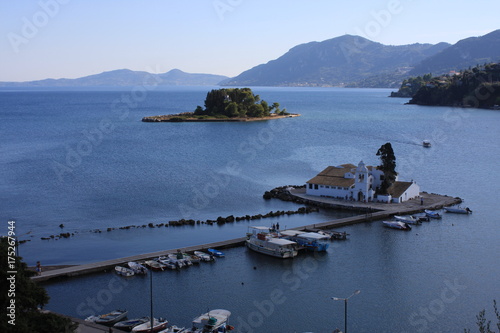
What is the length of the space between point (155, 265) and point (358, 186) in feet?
70.5

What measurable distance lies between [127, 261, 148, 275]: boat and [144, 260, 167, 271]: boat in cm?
52

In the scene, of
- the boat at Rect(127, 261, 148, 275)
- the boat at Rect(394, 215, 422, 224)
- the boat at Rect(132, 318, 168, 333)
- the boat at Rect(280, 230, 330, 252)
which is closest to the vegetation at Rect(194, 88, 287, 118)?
the boat at Rect(394, 215, 422, 224)

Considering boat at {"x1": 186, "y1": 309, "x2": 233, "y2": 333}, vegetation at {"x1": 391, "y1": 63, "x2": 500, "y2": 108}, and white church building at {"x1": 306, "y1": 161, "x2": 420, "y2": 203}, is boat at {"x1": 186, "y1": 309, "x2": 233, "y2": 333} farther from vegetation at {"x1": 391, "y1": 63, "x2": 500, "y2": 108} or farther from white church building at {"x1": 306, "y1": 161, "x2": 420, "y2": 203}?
vegetation at {"x1": 391, "y1": 63, "x2": 500, "y2": 108}

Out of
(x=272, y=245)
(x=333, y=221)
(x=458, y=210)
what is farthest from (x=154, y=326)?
(x=458, y=210)

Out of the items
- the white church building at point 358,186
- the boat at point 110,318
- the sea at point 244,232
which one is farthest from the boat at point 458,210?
the boat at point 110,318

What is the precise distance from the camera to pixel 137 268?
30.0 metres

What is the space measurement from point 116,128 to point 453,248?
8738 centimetres

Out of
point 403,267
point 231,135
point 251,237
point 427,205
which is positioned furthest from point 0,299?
point 231,135

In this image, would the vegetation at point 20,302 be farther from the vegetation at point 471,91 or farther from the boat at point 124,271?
the vegetation at point 471,91

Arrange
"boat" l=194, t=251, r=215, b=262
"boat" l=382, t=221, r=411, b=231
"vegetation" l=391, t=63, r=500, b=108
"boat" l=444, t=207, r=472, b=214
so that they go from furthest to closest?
"vegetation" l=391, t=63, r=500, b=108 → "boat" l=444, t=207, r=472, b=214 → "boat" l=382, t=221, r=411, b=231 → "boat" l=194, t=251, r=215, b=262

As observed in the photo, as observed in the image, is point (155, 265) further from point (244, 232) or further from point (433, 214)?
point (433, 214)

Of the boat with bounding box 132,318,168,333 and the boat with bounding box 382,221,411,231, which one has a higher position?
the boat with bounding box 382,221,411,231

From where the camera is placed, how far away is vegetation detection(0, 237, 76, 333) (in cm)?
1659

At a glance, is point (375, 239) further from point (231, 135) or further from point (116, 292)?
point (231, 135)
